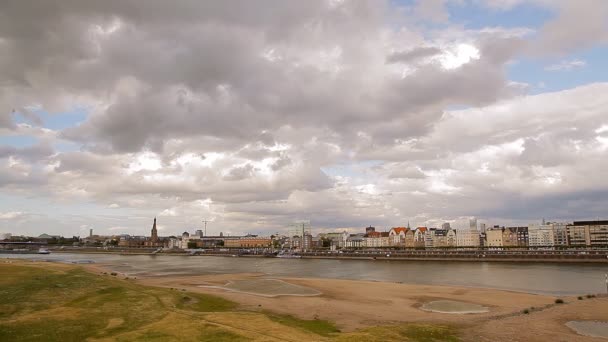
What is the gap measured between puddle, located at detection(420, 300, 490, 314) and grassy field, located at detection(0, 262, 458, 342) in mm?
12374

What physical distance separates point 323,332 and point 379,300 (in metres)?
23.7

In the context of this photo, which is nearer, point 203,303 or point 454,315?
point 454,315

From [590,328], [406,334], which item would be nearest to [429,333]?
[406,334]

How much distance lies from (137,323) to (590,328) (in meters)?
41.9

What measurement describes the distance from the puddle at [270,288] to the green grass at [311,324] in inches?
820

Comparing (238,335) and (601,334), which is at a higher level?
(238,335)

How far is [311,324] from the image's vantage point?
38062mm

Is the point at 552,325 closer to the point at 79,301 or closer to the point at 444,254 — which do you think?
the point at 79,301

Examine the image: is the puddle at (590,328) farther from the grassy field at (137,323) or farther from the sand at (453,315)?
the grassy field at (137,323)

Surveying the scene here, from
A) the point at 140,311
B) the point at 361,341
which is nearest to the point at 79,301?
the point at 140,311

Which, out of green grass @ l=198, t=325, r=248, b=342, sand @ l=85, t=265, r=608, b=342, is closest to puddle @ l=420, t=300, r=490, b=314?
sand @ l=85, t=265, r=608, b=342

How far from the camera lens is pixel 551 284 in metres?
75.6

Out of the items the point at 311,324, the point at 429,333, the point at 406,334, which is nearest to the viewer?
the point at 406,334

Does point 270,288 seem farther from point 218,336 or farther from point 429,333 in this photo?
point 218,336
